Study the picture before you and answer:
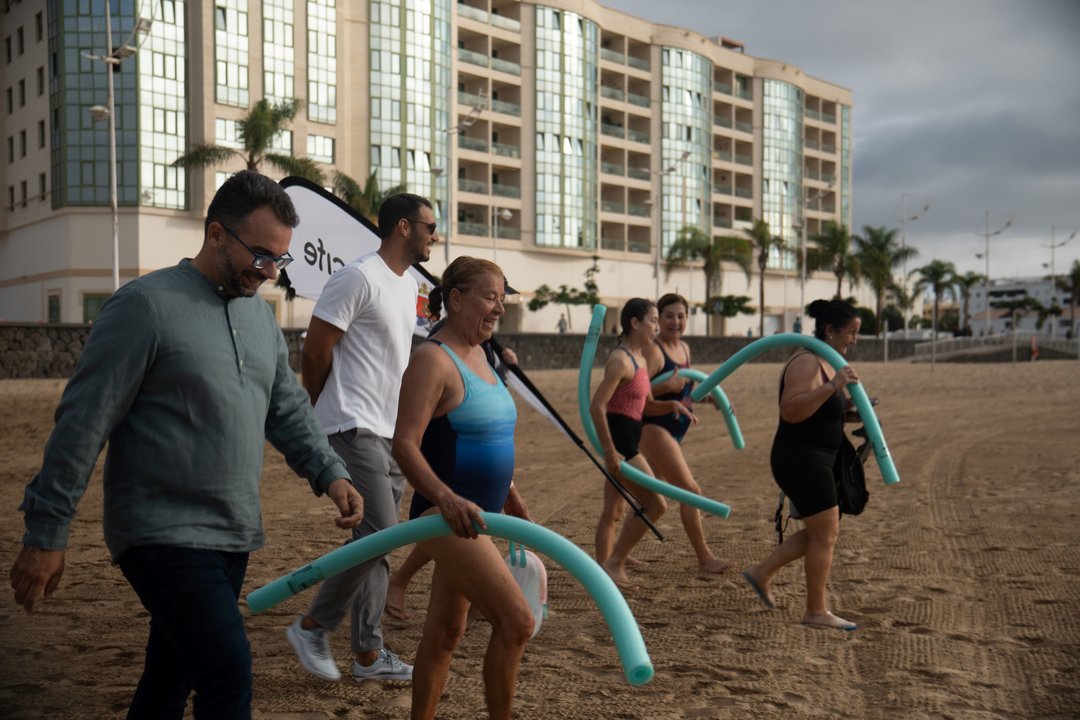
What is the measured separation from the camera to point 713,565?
6.95 m

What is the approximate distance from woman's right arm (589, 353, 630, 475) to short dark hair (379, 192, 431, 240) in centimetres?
201

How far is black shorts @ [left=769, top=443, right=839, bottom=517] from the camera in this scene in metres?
5.47

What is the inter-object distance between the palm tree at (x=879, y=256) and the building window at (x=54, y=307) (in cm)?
4951

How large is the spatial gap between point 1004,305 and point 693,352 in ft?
435

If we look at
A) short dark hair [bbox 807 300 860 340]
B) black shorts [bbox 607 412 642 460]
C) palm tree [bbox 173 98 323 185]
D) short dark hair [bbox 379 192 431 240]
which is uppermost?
palm tree [bbox 173 98 323 185]

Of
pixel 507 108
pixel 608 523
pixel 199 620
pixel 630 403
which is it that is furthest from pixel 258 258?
pixel 507 108

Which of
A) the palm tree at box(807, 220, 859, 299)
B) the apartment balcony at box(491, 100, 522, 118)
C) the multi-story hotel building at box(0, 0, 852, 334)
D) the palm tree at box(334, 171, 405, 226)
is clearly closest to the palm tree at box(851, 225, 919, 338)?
the palm tree at box(807, 220, 859, 299)

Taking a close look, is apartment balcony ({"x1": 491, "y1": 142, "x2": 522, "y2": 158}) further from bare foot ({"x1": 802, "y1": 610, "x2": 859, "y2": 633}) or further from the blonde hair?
the blonde hair

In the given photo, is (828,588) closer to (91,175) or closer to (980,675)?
(980,675)

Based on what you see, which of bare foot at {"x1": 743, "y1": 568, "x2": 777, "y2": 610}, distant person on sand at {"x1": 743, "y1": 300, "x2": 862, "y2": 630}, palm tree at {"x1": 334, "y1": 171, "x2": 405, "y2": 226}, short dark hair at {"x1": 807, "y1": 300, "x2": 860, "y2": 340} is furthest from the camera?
palm tree at {"x1": 334, "y1": 171, "x2": 405, "y2": 226}

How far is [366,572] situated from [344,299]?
3.83 ft

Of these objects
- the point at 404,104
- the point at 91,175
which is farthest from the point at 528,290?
the point at 91,175

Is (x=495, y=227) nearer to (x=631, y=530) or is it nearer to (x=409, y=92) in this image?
(x=409, y=92)

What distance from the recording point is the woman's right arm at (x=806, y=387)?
5.32 m
